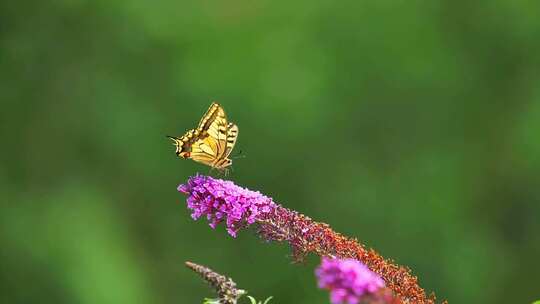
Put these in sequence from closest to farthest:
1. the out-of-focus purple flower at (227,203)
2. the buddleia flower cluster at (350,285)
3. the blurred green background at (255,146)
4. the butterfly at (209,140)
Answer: the buddleia flower cluster at (350,285)
the out-of-focus purple flower at (227,203)
the butterfly at (209,140)
the blurred green background at (255,146)

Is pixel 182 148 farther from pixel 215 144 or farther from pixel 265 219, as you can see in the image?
pixel 265 219

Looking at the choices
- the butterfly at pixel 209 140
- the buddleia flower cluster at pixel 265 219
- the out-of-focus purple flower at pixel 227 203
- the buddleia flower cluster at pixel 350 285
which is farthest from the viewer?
the butterfly at pixel 209 140

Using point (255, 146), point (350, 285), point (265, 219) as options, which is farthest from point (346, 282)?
point (255, 146)

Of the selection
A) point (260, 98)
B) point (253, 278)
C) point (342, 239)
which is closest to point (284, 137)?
point (260, 98)

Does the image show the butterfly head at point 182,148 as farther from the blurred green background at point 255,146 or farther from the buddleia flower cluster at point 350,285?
the blurred green background at point 255,146

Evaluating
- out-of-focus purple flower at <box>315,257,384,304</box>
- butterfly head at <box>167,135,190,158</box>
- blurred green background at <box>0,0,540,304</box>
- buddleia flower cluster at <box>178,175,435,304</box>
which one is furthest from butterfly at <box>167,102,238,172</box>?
blurred green background at <box>0,0,540,304</box>

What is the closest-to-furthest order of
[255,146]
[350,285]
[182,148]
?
1. [350,285]
2. [182,148]
3. [255,146]

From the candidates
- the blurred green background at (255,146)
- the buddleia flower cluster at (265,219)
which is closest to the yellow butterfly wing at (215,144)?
the buddleia flower cluster at (265,219)

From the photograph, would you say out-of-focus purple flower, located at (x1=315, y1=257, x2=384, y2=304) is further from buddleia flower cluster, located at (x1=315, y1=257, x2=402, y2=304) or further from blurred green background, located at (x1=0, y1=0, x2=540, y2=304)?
blurred green background, located at (x1=0, y1=0, x2=540, y2=304)
